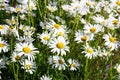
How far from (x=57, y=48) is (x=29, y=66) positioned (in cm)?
26

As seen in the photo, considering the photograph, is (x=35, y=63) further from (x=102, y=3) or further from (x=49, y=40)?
(x=102, y=3)

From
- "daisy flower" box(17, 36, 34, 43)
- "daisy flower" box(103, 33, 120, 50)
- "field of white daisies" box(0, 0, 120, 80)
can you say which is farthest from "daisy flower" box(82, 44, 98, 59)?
"daisy flower" box(17, 36, 34, 43)

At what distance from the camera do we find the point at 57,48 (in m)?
2.56

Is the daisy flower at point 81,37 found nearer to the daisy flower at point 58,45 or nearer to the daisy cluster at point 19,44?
the daisy flower at point 58,45

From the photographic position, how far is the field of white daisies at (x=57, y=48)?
97.5 inches

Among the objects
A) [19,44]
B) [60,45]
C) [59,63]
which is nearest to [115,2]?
[60,45]

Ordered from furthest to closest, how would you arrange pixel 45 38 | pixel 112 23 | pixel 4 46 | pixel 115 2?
1. pixel 115 2
2. pixel 112 23
3. pixel 45 38
4. pixel 4 46

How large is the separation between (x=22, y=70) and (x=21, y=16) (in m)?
0.69

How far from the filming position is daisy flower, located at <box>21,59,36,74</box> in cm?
239

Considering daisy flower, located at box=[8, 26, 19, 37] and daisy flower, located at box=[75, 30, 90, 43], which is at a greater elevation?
daisy flower, located at box=[8, 26, 19, 37]

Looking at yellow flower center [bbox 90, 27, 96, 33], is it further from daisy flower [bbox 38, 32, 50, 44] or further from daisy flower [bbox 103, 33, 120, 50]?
daisy flower [bbox 38, 32, 50, 44]

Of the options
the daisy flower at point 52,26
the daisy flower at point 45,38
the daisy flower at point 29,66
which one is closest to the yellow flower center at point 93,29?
the daisy flower at point 52,26

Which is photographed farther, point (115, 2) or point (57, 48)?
point (115, 2)

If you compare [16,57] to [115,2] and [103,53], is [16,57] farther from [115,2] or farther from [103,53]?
[115,2]
